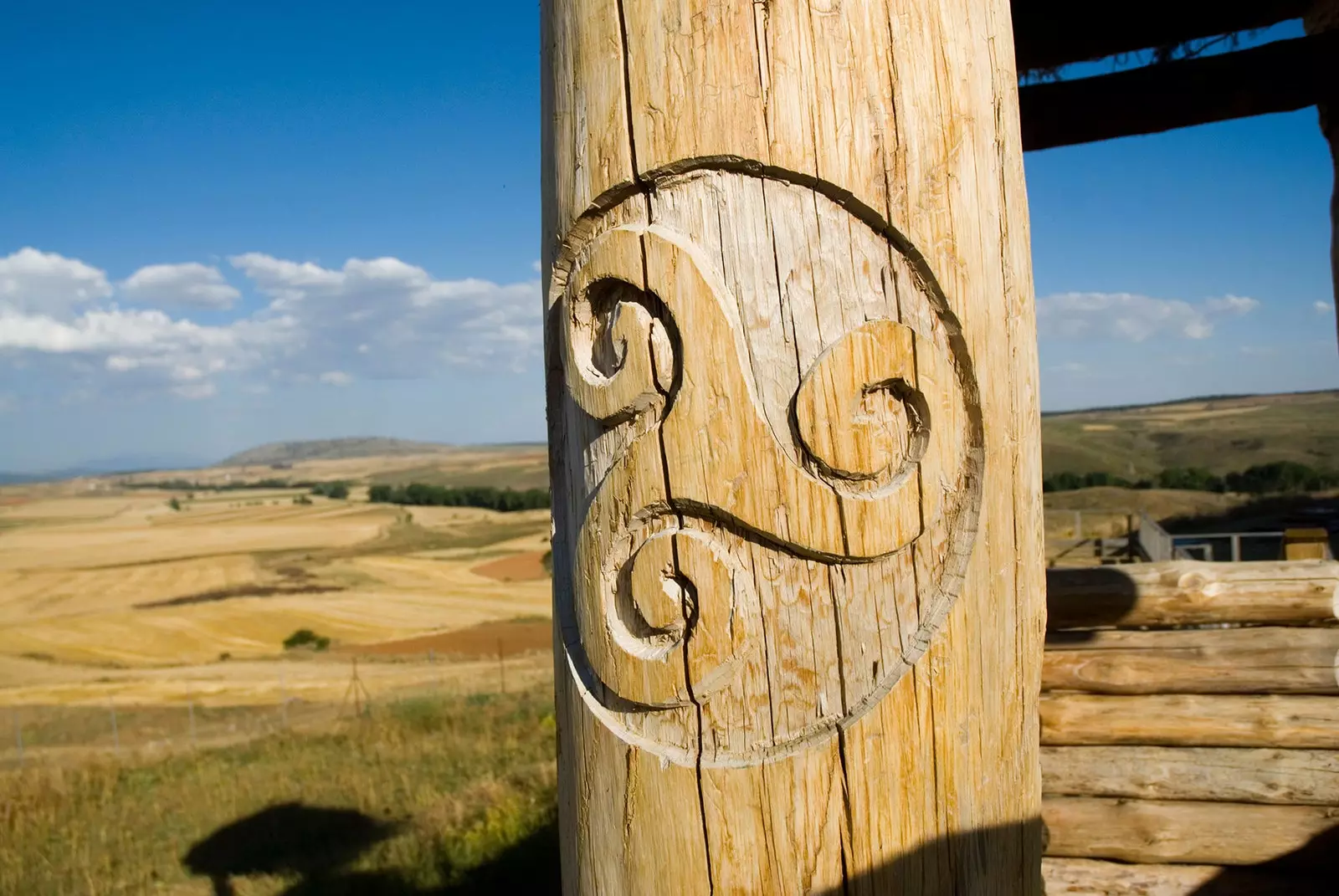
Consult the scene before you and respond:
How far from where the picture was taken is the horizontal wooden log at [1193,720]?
3158 millimetres

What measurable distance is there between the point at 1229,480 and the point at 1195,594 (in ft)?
97.4

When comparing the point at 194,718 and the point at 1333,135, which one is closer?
the point at 1333,135

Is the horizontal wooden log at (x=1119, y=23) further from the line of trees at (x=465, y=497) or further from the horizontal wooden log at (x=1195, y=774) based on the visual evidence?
the line of trees at (x=465, y=497)

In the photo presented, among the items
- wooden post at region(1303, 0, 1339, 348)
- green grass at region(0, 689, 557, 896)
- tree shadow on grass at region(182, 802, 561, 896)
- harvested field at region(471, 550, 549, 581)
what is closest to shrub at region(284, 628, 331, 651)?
harvested field at region(471, 550, 549, 581)

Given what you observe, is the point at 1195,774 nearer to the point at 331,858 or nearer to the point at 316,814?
the point at 331,858

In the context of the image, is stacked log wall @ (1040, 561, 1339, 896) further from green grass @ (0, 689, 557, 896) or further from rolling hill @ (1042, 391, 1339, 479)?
rolling hill @ (1042, 391, 1339, 479)

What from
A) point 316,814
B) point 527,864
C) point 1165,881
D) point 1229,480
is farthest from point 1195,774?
point 1229,480

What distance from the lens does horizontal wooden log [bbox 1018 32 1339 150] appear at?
3324 millimetres

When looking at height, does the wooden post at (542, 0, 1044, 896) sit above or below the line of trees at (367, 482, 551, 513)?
above

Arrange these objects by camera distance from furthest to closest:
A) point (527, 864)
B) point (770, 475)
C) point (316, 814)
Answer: point (316, 814), point (527, 864), point (770, 475)

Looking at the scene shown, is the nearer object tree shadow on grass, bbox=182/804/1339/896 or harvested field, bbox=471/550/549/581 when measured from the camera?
tree shadow on grass, bbox=182/804/1339/896

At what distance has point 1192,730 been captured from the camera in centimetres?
328

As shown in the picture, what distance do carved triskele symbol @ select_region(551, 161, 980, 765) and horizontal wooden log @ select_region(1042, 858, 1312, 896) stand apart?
108 inches

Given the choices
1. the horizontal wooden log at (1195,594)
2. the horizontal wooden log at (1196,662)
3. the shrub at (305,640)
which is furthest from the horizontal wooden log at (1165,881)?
the shrub at (305,640)
